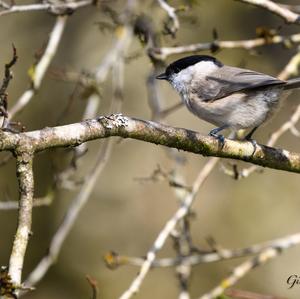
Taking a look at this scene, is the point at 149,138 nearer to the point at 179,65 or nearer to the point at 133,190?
the point at 179,65

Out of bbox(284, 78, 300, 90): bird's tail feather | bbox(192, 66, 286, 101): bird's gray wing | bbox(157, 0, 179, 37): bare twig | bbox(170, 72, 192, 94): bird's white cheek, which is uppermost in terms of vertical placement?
bbox(157, 0, 179, 37): bare twig

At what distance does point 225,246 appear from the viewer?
6.50 metres

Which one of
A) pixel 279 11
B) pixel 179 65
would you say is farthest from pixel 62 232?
pixel 279 11

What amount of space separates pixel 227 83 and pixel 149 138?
1.53 m

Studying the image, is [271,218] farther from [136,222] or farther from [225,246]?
[136,222]

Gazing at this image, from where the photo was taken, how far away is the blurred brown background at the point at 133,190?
645cm

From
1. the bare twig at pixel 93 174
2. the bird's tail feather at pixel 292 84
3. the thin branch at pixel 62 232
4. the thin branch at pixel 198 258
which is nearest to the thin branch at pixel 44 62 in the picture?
the bare twig at pixel 93 174

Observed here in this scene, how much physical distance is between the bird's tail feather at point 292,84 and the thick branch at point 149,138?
1.96 feet

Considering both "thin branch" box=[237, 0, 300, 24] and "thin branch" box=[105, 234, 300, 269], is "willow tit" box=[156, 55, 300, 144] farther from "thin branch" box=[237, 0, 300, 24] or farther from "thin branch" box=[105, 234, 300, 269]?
"thin branch" box=[105, 234, 300, 269]

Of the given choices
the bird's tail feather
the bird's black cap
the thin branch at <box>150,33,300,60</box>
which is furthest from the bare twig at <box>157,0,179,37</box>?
the bird's tail feather

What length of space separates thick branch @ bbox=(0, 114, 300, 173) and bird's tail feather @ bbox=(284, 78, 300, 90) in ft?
1.96

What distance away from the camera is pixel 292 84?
13.1 feet

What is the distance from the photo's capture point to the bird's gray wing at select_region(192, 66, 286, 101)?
4.12m

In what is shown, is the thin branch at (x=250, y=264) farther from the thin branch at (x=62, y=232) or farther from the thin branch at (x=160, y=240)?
the thin branch at (x=62, y=232)
